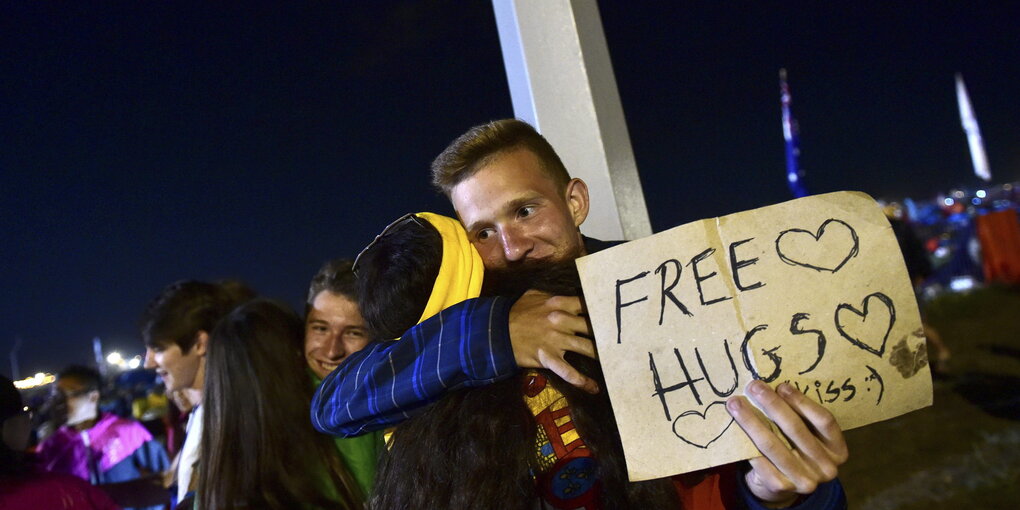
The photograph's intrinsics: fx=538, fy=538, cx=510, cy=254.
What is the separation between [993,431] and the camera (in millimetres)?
4723

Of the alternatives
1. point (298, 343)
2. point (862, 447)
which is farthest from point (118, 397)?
point (862, 447)

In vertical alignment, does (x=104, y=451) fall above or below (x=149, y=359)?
below

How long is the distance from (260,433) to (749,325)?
5.73 ft

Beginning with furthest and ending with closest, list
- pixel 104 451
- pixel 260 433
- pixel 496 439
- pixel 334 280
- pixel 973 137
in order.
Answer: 1. pixel 973 137
2. pixel 104 451
3. pixel 334 280
4. pixel 260 433
5. pixel 496 439

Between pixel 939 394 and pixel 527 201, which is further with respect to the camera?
pixel 939 394

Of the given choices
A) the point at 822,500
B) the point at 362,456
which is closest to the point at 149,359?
the point at 362,456

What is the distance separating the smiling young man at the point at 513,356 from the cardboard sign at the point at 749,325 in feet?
0.17

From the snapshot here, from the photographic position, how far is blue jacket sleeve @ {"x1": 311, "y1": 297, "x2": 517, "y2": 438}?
3.18 feet

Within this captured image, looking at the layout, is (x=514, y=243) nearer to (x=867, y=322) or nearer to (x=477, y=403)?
(x=477, y=403)

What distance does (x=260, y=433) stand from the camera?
195 cm

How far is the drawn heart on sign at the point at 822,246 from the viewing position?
2.99 ft

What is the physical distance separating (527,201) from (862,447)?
540 cm

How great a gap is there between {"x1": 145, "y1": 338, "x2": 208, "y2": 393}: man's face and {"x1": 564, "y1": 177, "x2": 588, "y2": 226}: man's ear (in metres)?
2.36

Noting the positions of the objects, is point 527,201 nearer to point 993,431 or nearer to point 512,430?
point 512,430
